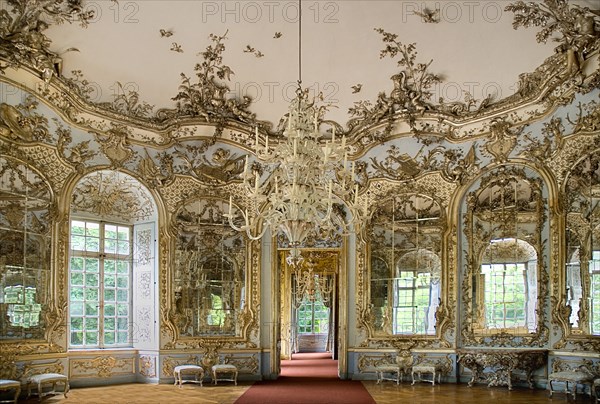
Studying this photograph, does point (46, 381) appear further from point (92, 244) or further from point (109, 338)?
point (92, 244)

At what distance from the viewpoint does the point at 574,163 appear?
33.0ft

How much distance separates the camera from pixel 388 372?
11461 millimetres

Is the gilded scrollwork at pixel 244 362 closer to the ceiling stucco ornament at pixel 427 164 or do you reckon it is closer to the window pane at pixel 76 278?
the window pane at pixel 76 278

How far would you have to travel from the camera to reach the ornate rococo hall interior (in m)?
9.34

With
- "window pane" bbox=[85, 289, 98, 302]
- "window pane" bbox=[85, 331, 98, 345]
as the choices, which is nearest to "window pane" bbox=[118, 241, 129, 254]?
"window pane" bbox=[85, 289, 98, 302]

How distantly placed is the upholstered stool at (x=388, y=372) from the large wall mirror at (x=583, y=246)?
106 inches

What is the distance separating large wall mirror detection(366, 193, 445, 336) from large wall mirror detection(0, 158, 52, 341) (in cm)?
507

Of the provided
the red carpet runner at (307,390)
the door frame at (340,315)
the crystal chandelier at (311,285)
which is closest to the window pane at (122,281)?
the door frame at (340,315)

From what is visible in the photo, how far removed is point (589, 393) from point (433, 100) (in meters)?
4.71

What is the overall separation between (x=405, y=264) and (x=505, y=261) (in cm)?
160

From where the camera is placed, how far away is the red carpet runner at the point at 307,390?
9.25 metres

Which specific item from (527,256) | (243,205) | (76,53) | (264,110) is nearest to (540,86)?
(527,256)

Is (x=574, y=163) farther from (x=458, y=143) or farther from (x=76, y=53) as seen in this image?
(x=76, y=53)

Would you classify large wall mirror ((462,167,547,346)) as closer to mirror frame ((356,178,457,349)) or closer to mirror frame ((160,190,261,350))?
mirror frame ((356,178,457,349))
